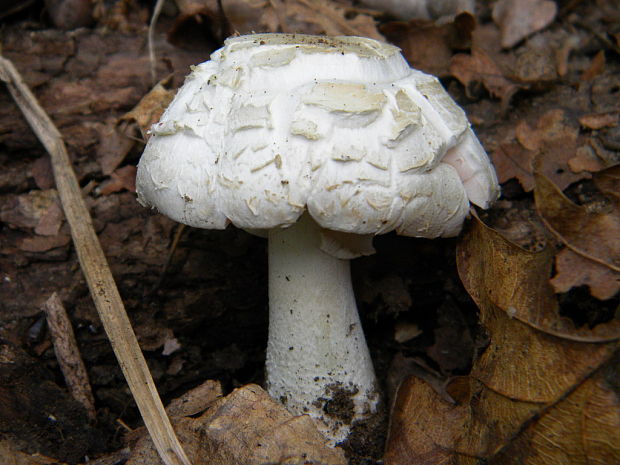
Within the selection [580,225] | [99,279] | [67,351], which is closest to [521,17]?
[580,225]

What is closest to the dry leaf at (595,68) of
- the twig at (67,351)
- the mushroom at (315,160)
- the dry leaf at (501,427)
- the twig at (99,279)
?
the mushroom at (315,160)

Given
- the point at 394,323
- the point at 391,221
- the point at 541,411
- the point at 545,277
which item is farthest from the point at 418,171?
the point at 394,323

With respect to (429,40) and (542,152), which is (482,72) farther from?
(542,152)

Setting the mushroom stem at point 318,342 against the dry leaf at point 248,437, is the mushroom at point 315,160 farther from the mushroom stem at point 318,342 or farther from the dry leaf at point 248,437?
the dry leaf at point 248,437

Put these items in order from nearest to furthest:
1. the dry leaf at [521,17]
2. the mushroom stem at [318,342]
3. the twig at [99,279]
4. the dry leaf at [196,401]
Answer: the twig at [99,279] < the dry leaf at [196,401] < the mushroom stem at [318,342] < the dry leaf at [521,17]

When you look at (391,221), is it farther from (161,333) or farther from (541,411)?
(161,333)

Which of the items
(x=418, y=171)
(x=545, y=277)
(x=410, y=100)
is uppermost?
(x=410, y=100)
